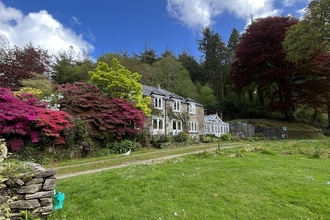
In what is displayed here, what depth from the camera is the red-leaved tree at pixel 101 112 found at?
13.6 metres

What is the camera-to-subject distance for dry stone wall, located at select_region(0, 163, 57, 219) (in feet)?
12.0

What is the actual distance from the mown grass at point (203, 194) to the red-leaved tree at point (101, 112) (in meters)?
7.86

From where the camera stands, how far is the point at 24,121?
1020cm

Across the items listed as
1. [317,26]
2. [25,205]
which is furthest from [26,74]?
[317,26]

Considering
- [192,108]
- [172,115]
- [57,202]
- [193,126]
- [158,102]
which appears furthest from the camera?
[192,108]

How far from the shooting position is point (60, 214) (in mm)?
4098

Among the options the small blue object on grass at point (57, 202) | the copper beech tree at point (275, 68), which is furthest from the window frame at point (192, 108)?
the small blue object on grass at point (57, 202)

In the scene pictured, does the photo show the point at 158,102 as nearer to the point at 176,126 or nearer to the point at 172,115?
the point at 172,115

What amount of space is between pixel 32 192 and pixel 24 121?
802 centimetres

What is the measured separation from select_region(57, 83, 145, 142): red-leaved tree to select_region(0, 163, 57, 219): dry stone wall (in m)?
9.62

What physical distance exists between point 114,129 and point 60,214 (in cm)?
1035

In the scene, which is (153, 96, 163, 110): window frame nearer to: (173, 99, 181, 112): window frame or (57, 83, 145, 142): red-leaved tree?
(173, 99, 181, 112): window frame

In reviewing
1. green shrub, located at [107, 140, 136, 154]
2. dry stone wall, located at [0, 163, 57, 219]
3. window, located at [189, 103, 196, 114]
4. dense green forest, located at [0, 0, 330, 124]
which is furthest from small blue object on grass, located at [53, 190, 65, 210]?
window, located at [189, 103, 196, 114]

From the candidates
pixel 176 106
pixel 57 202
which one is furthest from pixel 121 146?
pixel 176 106
